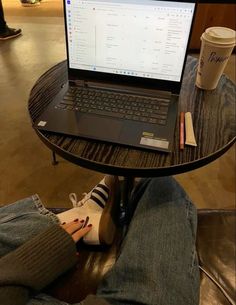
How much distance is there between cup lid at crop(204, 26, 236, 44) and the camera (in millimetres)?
694

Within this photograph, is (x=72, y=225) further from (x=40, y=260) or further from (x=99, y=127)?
(x=99, y=127)

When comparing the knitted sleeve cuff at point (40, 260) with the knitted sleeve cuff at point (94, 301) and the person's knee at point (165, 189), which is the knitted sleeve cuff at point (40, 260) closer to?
the knitted sleeve cuff at point (94, 301)

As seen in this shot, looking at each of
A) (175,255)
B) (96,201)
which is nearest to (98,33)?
(96,201)

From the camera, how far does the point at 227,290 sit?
68 centimetres

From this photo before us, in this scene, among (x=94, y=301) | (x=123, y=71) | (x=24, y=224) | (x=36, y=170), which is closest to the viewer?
(x=94, y=301)

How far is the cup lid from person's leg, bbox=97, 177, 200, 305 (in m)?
0.40

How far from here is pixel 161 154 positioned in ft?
1.96

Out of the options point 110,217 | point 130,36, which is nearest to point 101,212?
point 110,217

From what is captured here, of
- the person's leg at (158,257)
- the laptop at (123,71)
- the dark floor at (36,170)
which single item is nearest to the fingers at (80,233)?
the person's leg at (158,257)

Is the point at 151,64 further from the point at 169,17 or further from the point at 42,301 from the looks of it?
the point at 42,301

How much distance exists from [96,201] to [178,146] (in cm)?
33

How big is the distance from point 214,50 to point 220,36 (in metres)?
0.04

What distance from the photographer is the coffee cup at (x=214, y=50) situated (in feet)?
2.28

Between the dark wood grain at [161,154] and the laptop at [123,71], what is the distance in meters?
0.02
